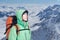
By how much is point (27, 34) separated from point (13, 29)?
5.4 inches

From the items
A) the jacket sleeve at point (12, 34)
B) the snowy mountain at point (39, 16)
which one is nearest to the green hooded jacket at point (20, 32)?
the jacket sleeve at point (12, 34)

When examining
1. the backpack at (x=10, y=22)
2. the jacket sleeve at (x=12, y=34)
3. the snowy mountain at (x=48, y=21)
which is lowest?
the snowy mountain at (x=48, y=21)

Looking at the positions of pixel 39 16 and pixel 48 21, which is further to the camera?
pixel 48 21

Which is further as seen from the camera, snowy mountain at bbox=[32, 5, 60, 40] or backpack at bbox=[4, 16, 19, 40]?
snowy mountain at bbox=[32, 5, 60, 40]

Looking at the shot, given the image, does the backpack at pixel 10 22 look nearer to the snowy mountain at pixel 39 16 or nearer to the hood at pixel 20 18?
the hood at pixel 20 18

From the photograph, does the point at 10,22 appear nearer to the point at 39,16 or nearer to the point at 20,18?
the point at 20,18

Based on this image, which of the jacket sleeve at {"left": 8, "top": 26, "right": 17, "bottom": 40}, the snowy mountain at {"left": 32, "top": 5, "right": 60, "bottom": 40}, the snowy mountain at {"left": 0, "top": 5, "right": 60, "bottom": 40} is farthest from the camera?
the snowy mountain at {"left": 32, "top": 5, "right": 60, "bottom": 40}

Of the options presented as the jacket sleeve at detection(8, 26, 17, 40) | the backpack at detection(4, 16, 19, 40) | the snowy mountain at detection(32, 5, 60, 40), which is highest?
the backpack at detection(4, 16, 19, 40)

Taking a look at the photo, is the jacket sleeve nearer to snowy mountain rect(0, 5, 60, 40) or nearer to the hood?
the hood

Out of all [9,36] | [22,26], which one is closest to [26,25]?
[22,26]

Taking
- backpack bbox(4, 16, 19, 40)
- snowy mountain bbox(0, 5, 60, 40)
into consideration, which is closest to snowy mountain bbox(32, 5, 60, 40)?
snowy mountain bbox(0, 5, 60, 40)

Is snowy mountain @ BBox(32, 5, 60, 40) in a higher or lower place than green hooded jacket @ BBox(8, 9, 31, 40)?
lower

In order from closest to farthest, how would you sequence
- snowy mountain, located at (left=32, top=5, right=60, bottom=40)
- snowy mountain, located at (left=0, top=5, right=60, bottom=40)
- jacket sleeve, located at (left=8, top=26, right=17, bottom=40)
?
jacket sleeve, located at (left=8, top=26, right=17, bottom=40)
snowy mountain, located at (left=0, top=5, right=60, bottom=40)
snowy mountain, located at (left=32, top=5, right=60, bottom=40)

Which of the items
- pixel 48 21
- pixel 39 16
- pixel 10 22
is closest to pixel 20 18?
pixel 10 22
